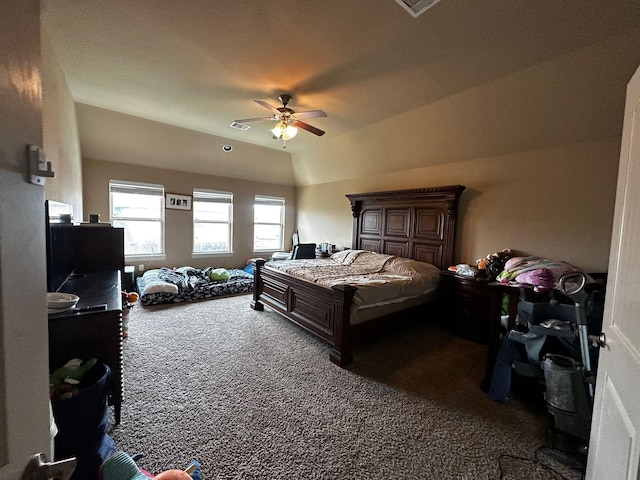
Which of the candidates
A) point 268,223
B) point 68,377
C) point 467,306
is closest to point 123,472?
Answer: point 68,377

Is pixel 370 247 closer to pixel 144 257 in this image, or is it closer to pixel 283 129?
pixel 283 129

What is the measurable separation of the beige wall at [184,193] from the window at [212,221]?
127 millimetres

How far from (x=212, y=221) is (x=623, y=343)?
6.11m

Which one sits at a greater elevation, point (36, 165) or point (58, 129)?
point (58, 129)

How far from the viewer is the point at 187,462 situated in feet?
4.92

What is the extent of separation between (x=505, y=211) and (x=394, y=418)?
9.59 ft

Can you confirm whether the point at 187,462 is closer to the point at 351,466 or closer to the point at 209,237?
the point at 351,466

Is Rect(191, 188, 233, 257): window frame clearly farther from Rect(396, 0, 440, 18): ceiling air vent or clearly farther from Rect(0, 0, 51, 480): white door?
Rect(0, 0, 51, 480): white door

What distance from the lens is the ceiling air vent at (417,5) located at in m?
1.76

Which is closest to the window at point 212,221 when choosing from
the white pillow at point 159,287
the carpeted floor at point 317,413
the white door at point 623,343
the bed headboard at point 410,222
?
the white pillow at point 159,287

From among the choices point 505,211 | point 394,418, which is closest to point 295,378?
point 394,418

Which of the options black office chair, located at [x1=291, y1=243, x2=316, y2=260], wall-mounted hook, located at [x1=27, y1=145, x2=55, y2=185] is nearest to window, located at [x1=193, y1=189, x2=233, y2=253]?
black office chair, located at [x1=291, y1=243, x2=316, y2=260]

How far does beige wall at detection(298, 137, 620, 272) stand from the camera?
278cm

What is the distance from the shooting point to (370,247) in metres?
5.02
